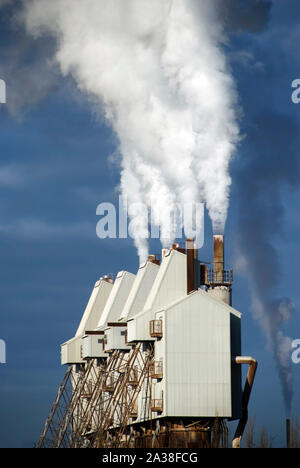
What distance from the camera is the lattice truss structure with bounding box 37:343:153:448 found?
323ft

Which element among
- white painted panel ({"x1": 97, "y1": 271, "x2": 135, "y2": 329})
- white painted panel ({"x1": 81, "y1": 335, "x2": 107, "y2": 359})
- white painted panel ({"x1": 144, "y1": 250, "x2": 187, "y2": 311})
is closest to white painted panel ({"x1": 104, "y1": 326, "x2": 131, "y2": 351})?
white painted panel ({"x1": 81, "y1": 335, "x2": 107, "y2": 359})

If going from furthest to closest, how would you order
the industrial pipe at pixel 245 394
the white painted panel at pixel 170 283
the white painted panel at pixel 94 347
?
the white painted panel at pixel 94 347 < the white painted panel at pixel 170 283 < the industrial pipe at pixel 245 394

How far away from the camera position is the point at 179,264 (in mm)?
97375

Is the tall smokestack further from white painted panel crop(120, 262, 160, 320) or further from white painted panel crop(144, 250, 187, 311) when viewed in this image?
white painted panel crop(120, 262, 160, 320)

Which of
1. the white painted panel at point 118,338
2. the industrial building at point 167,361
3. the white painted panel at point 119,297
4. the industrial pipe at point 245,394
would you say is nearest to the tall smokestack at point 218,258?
the industrial building at point 167,361

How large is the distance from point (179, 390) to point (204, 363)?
2648 millimetres

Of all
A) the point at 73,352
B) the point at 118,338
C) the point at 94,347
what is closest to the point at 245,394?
the point at 118,338

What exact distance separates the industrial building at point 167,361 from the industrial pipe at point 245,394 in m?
0.07

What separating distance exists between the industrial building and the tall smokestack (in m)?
0.08

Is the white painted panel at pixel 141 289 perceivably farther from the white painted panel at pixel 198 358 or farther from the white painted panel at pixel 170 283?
the white painted panel at pixel 198 358

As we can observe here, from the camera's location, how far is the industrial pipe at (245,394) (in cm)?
9181

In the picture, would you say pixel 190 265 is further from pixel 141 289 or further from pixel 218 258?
pixel 141 289
